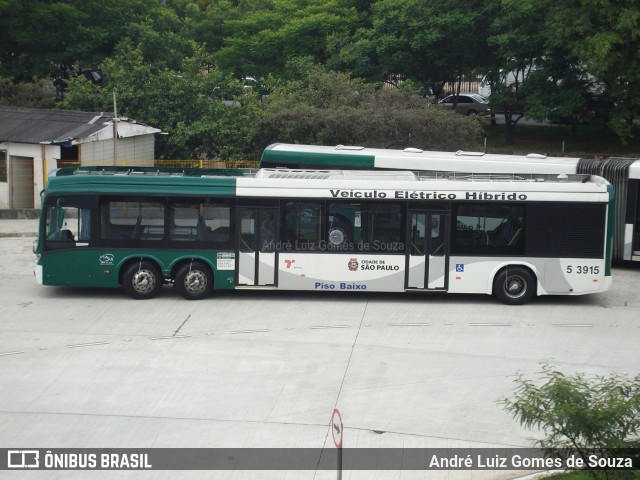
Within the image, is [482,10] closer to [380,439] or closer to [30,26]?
[30,26]

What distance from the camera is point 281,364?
14984 millimetres

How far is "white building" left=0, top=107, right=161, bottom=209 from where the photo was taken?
93.1 feet

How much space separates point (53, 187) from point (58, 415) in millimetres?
7457

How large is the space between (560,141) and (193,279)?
27043 millimetres

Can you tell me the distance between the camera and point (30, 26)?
43906mm

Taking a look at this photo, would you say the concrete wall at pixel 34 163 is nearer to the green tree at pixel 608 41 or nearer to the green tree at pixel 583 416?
the green tree at pixel 608 41

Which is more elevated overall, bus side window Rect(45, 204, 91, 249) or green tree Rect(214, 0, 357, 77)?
green tree Rect(214, 0, 357, 77)

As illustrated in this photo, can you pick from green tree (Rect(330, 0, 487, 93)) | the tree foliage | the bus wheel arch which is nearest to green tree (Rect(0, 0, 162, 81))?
the tree foliage

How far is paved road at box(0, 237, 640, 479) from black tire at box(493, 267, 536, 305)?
29cm

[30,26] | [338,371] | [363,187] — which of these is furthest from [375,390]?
[30,26]

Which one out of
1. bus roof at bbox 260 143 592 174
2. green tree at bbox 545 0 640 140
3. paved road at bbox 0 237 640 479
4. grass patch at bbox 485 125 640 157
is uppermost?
green tree at bbox 545 0 640 140

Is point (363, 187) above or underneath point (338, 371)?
above

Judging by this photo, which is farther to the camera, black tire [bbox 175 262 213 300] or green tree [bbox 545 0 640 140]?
green tree [bbox 545 0 640 140]

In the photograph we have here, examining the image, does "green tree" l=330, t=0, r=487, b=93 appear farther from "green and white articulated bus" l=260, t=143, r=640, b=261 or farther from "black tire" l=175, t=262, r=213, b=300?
"black tire" l=175, t=262, r=213, b=300
